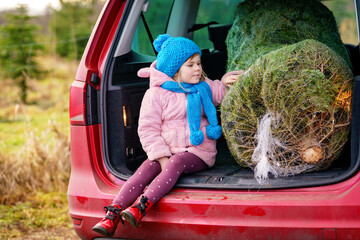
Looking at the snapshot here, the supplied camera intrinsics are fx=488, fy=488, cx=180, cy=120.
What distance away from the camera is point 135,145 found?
3.30 m

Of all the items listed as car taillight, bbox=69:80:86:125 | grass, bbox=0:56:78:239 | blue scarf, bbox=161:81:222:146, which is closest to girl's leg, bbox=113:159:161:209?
blue scarf, bbox=161:81:222:146

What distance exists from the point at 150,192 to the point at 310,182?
2.78ft

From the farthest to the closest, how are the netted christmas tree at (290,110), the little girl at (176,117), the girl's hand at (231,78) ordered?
the girl's hand at (231,78), the little girl at (176,117), the netted christmas tree at (290,110)

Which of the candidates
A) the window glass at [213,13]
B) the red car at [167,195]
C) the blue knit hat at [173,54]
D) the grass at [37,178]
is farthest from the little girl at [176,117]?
the grass at [37,178]

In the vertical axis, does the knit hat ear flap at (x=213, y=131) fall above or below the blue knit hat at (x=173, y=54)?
below

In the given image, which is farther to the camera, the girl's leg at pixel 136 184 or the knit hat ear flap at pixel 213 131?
the knit hat ear flap at pixel 213 131

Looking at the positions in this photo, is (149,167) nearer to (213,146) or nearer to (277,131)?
(213,146)

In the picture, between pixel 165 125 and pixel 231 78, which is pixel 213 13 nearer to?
pixel 231 78

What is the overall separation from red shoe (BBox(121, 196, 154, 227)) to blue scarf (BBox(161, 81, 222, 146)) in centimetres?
55

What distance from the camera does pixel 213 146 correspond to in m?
3.10

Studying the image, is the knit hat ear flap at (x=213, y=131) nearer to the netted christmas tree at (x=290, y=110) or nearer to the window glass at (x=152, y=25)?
the netted christmas tree at (x=290, y=110)

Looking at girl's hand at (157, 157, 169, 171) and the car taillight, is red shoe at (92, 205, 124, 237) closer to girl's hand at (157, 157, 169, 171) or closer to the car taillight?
girl's hand at (157, 157, 169, 171)

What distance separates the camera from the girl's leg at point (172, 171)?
2.66m

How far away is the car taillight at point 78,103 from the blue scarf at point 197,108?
0.51 m
